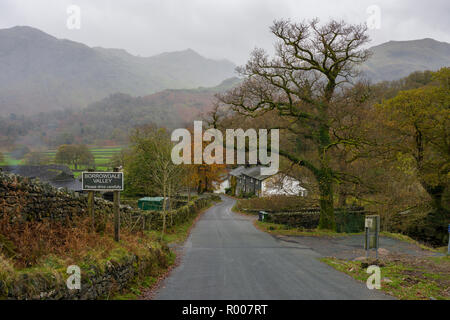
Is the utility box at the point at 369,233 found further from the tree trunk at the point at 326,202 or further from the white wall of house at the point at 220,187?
the white wall of house at the point at 220,187

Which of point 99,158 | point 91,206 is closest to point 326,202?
point 91,206

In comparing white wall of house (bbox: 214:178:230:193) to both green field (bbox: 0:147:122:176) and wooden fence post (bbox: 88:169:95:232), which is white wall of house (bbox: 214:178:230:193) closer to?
green field (bbox: 0:147:122:176)

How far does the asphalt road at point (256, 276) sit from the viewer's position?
8062mm

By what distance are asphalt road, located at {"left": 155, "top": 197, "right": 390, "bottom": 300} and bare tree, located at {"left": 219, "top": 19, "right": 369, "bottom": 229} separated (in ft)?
27.3

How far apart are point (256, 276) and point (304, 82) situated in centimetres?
1460

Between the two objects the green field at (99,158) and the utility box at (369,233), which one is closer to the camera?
the utility box at (369,233)

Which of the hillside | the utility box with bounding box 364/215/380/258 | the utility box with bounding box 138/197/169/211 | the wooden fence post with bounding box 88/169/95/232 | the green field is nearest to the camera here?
the wooden fence post with bounding box 88/169/95/232

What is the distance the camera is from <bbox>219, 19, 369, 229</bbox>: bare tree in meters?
19.8

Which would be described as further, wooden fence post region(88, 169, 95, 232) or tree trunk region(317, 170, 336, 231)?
tree trunk region(317, 170, 336, 231)

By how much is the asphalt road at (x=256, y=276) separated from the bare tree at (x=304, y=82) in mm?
8328

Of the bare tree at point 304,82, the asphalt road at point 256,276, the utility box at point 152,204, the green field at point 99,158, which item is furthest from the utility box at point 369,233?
the green field at point 99,158

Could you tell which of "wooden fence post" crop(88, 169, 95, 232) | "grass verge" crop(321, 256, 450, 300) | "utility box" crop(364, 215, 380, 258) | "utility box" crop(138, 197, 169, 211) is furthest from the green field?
"grass verge" crop(321, 256, 450, 300)

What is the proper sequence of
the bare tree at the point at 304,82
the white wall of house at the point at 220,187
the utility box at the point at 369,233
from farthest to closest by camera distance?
the white wall of house at the point at 220,187 → the bare tree at the point at 304,82 → the utility box at the point at 369,233

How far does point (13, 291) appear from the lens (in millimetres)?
5129
